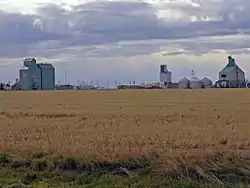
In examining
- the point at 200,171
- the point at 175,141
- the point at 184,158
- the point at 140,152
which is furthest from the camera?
the point at 175,141

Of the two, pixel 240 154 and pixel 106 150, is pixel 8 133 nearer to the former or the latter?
pixel 106 150

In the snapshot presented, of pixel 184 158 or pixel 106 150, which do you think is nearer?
pixel 184 158

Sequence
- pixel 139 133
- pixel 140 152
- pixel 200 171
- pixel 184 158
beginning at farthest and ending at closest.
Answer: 1. pixel 139 133
2. pixel 140 152
3. pixel 184 158
4. pixel 200 171

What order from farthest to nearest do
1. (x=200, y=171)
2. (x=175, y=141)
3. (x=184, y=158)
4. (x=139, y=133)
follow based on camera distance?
1. (x=139, y=133)
2. (x=175, y=141)
3. (x=184, y=158)
4. (x=200, y=171)

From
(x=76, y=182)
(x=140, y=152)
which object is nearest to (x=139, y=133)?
(x=140, y=152)

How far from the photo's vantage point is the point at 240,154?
696 inches

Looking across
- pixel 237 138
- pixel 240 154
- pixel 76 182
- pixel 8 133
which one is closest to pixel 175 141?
pixel 237 138

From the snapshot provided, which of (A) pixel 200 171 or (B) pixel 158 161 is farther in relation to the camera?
(B) pixel 158 161

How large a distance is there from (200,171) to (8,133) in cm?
1531

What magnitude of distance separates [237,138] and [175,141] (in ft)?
9.78

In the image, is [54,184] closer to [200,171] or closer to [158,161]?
[158,161]

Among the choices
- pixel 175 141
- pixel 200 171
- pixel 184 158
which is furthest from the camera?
pixel 175 141

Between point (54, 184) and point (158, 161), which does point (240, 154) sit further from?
point (54, 184)

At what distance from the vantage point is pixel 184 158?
17.3 m
